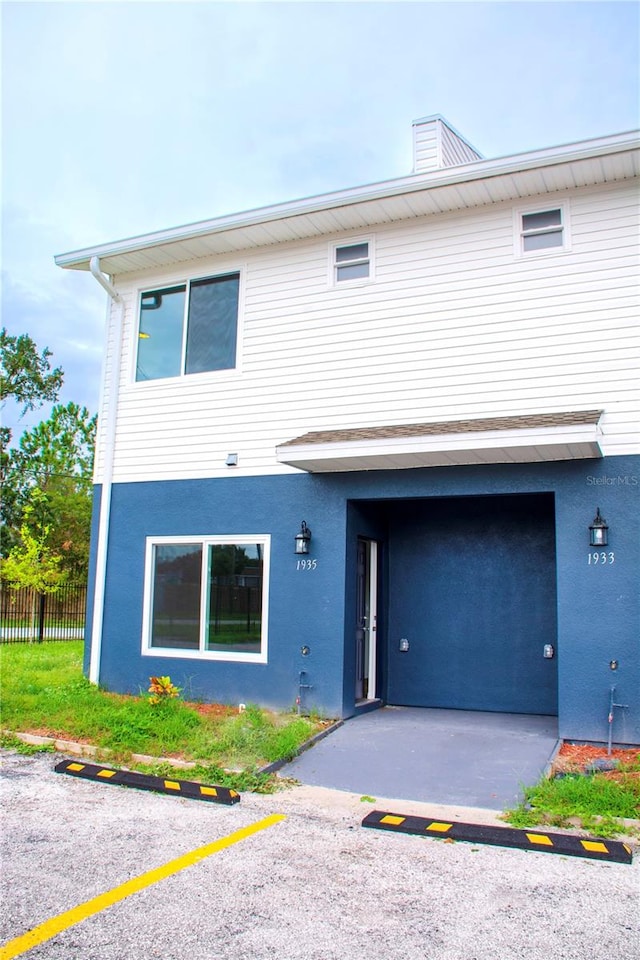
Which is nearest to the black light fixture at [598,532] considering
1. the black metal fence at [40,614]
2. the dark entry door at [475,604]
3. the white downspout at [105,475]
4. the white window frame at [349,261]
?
the dark entry door at [475,604]

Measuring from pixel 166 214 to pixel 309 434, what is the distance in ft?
63.8

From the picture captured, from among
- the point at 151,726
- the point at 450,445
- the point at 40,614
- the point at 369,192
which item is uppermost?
the point at 369,192

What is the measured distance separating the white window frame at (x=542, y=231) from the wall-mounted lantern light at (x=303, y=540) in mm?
3846

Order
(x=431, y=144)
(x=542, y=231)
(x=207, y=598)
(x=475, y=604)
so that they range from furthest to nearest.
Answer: (x=431, y=144) < (x=207, y=598) < (x=475, y=604) < (x=542, y=231)

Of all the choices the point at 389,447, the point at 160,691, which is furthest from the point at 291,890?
the point at 389,447

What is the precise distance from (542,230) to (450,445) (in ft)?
9.03

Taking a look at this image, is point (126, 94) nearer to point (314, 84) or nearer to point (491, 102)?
point (314, 84)

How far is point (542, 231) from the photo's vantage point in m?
8.06

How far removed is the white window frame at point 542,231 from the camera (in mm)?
7918

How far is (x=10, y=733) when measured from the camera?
25.6 ft

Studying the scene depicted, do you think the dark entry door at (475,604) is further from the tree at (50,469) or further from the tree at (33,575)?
the tree at (50,469)

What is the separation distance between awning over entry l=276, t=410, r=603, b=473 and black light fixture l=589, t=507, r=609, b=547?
0.63m

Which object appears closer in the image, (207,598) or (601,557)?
(601,557)

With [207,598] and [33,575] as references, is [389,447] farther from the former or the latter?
[33,575]
